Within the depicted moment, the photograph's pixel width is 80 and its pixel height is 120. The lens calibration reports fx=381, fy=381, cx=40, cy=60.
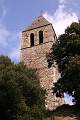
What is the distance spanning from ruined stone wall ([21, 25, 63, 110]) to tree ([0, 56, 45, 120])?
32.6 ft

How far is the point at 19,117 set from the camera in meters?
28.2

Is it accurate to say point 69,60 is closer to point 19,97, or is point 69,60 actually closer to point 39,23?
point 19,97

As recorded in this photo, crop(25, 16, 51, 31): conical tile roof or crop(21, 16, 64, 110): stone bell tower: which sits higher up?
crop(25, 16, 51, 31): conical tile roof

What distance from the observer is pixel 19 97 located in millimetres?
29375

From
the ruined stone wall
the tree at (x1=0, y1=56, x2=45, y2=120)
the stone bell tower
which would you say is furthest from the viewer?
the stone bell tower

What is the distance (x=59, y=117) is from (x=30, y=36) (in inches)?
791

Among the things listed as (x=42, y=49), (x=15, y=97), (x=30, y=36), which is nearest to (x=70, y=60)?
(x=15, y=97)

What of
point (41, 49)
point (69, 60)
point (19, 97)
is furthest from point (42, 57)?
point (19, 97)

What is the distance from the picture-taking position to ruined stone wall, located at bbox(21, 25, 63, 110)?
138ft

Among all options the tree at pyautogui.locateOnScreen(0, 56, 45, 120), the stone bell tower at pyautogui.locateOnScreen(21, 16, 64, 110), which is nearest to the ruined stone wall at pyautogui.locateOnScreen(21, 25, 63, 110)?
the stone bell tower at pyautogui.locateOnScreen(21, 16, 64, 110)

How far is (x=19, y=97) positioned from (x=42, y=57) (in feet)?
51.8

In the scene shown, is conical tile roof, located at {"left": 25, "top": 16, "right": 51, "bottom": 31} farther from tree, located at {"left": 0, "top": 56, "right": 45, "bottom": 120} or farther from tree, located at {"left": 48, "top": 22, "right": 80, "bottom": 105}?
tree, located at {"left": 0, "top": 56, "right": 45, "bottom": 120}

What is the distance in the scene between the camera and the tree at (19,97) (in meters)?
28.9

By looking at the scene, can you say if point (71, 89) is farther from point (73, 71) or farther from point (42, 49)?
point (42, 49)
